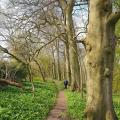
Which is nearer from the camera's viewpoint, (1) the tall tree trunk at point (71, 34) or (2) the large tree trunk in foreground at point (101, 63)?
(2) the large tree trunk in foreground at point (101, 63)

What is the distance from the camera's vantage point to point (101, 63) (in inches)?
Result: 460

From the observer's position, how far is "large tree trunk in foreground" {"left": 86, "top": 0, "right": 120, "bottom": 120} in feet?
38.3

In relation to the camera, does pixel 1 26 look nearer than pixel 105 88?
No

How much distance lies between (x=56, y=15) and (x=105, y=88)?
26.8 meters

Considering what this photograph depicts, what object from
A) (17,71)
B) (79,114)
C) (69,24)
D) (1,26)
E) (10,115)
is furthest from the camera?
(17,71)

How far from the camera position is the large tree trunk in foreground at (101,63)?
38.3ft

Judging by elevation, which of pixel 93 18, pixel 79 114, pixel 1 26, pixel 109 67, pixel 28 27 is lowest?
pixel 79 114

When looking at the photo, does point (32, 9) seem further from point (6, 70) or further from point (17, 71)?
point (17, 71)

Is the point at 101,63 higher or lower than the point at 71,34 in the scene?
lower

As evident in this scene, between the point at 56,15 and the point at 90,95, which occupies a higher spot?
the point at 56,15

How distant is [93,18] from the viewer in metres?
12.0

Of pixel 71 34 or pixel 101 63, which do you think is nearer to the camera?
pixel 101 63

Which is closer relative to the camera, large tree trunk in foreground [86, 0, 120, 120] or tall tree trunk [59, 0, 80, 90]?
large tree trunk in foreground [86, 0, 120, 120]

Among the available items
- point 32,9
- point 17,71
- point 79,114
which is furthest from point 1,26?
point 79,114
